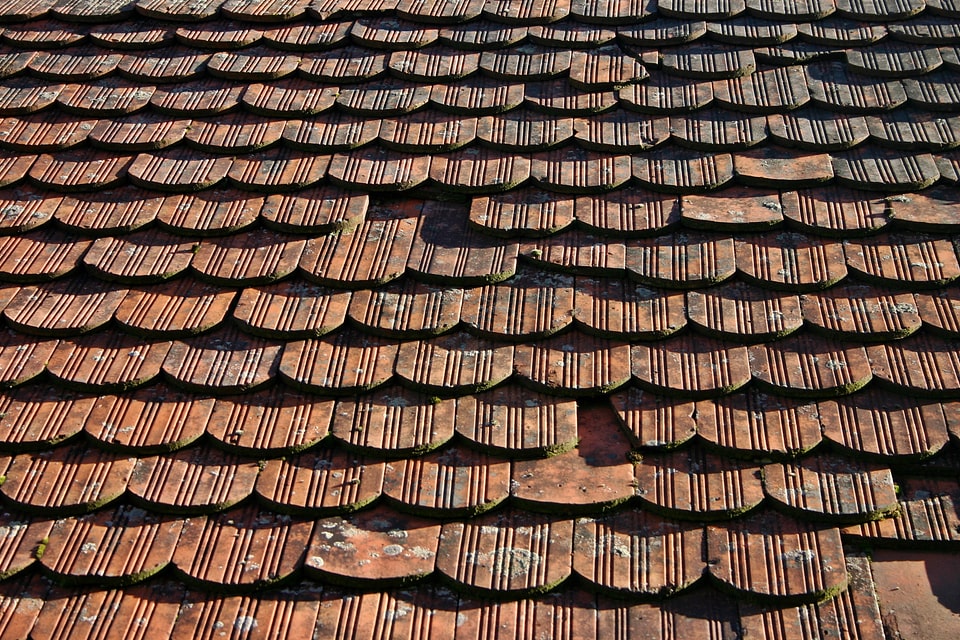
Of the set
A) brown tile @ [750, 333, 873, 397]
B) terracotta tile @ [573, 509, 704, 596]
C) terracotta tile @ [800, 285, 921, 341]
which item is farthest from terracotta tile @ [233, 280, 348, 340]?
terracotta tile @ [800, 285, 921, 341]

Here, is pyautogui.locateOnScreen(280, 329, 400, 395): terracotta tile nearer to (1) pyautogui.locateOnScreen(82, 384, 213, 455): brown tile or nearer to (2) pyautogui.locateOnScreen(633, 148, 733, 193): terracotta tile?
(1) pyautogui.locateOnScreen(82, 384, 213, 455): brown tile

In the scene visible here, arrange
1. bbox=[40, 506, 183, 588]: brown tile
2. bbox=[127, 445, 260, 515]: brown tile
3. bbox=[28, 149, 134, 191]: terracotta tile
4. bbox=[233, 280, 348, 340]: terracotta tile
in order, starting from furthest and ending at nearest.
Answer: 1. bbox=[28, 149, 134, 191]: terracotta tile
2. bbox=[233, 280, 348, 340]: terracotta tile
3. bbox=[127, 445, 260, 515]: brown tile
4. bbox=[40, 506, 183, 588]: brown tile

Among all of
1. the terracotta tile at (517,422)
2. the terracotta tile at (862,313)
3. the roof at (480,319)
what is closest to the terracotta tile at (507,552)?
the roof at (480,319)

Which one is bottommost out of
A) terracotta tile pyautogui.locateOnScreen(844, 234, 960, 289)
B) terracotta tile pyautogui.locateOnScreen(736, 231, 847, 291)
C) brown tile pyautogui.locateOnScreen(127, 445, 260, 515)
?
brown tile pyautogui.locateOnScreen(127, 445, 260, 515)

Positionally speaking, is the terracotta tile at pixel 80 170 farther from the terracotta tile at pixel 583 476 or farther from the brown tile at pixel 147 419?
the terracotta tile at pixel 583 476

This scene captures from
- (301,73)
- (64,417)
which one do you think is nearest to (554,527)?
(64,417)

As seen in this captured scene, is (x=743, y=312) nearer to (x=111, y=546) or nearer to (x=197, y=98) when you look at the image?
(x=111, y=546)

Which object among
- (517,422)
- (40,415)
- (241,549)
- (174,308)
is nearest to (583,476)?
(517,422)

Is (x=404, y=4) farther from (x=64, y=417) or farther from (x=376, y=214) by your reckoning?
(x=64, y=417)
